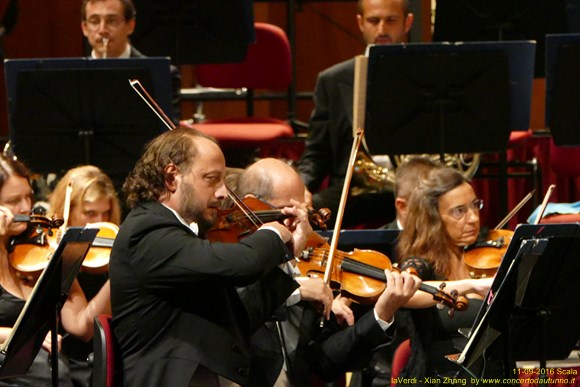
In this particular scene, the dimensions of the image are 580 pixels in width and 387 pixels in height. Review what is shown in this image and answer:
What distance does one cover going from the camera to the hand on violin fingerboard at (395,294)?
338 cm

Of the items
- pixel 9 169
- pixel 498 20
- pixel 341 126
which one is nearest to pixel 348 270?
pixel 9 169

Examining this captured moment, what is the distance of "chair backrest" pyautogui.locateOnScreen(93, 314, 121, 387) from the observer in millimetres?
2826

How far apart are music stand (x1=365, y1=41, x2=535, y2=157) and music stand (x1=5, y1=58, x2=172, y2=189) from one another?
89 centimetres

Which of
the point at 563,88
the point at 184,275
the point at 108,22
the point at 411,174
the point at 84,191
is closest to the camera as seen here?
the point at 184,275

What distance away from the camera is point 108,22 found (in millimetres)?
5129

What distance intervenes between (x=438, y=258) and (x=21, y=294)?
4.79 ft

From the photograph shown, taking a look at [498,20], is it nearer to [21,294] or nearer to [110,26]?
[110,26]

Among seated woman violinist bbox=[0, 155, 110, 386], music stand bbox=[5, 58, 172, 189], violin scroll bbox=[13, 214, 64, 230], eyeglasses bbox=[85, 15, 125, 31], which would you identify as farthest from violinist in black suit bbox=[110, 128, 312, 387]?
eyeglasses bbox=[85, 15, 125, 31]

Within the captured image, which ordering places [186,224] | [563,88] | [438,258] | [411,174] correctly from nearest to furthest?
1. [186,224]
2. [438,258]
3. [411,174]
4. [563,88]

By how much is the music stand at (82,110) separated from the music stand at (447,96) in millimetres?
892

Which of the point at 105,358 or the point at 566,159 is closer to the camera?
the point at 105,358

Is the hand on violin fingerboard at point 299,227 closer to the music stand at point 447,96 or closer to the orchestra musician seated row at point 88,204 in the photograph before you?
the orchestra musician seated row at point 88,204

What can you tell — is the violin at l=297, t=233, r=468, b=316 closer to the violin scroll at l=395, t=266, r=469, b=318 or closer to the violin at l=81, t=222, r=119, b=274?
the violin scroll at l=395, t=266, r=469, b=318

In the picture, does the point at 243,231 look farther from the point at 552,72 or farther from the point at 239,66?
the point at 239,66
